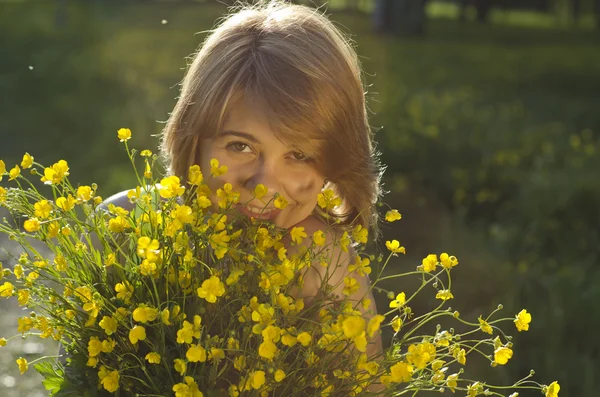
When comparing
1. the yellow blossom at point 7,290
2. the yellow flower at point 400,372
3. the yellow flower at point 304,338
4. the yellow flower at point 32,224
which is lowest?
the yellow flower at point 400,372

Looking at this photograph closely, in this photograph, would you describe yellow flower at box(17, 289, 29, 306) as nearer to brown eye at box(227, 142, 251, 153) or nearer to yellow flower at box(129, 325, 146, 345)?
yellow flower at box(129, 325, 146, 345)

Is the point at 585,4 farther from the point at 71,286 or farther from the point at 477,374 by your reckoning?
the point at 71,286

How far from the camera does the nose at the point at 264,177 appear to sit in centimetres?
221

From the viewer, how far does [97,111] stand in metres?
8.95

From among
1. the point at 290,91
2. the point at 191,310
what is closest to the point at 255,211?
the point at 290,91

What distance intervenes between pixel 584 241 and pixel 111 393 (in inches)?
147

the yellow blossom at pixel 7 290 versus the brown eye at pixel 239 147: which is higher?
the brown eye at pixel 239 147

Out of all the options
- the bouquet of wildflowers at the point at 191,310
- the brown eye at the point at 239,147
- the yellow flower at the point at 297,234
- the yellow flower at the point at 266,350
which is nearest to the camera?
the yellow flower at the point at 266,350

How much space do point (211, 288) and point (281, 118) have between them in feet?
2.25

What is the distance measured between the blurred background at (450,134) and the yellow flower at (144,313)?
4.20 ft

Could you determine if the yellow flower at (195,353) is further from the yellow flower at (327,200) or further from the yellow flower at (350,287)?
the yellow flower at (327,200)

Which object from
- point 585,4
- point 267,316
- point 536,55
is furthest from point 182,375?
point 585,4

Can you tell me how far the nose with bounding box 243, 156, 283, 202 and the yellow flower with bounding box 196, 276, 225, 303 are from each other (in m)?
0.56

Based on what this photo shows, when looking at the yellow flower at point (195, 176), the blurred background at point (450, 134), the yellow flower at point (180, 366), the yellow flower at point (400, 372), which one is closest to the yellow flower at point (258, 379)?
the yellow flower at point (180, 366)
